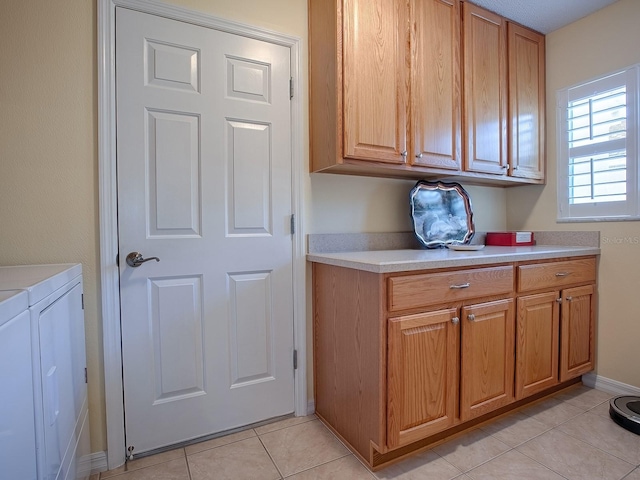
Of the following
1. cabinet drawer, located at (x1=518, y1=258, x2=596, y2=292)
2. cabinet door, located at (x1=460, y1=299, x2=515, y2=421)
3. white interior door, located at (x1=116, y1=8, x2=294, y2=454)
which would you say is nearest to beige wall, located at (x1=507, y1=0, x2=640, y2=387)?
cabinet drawer, located at (x1=518, y1=258, x2=596, y2=292)

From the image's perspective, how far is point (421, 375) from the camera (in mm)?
1465

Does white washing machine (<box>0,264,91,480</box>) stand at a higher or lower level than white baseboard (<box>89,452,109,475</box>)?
higher

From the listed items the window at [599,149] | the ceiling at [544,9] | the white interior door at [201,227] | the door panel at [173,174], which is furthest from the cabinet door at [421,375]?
the ceiling at [544,9]

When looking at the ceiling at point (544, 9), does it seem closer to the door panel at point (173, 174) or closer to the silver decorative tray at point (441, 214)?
the silver decorative tray at point (441, 214)

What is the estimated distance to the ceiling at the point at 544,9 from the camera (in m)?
2.06

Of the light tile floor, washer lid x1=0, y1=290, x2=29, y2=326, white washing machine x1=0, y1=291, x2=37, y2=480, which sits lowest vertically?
the light tile floor

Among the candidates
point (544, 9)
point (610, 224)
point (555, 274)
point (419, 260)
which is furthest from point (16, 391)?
point (544, 9)

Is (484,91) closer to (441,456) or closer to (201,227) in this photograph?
(201,227)

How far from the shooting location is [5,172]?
1.33 metres

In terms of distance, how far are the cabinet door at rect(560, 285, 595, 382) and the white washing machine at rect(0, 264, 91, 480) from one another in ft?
8.05

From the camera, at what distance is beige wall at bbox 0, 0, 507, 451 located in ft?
4.37

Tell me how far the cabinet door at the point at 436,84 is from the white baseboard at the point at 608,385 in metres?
1.69

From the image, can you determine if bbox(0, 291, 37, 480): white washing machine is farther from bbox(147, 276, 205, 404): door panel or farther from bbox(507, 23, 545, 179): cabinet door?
bbox(507, 23, 545, 179): cabinet door

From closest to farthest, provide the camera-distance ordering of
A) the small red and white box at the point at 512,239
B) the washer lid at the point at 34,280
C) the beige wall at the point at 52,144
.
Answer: the washer lid at the point at 34,280, the beige wall at the point at 52,144, the small red and white box at the point at 512,239
